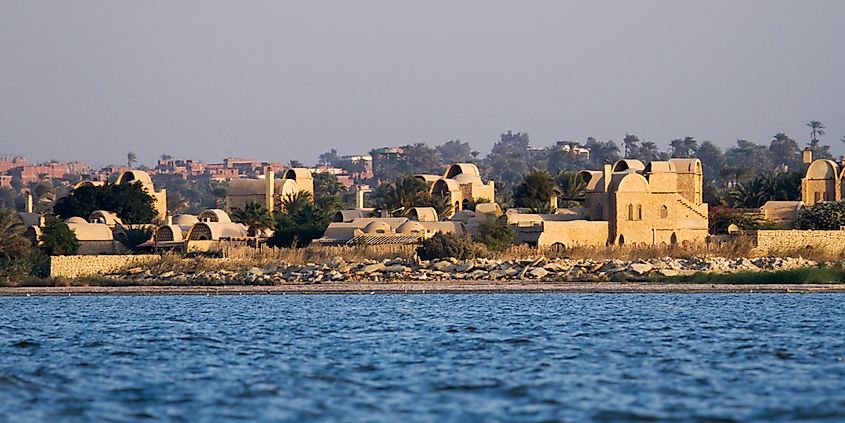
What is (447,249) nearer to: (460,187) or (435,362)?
(460,187)

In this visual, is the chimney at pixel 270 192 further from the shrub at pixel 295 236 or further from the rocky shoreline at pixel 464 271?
the rocky shoreline at pixel 464 271

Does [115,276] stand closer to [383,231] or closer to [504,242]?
[383,231]

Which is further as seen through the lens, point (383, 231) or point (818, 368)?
point (383, 231)

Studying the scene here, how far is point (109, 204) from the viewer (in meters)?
69.9

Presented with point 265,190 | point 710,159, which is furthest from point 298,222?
point 710,159

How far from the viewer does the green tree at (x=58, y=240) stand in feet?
174

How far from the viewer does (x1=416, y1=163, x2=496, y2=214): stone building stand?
230ft

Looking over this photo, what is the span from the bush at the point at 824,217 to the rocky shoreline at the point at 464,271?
6.99 meters

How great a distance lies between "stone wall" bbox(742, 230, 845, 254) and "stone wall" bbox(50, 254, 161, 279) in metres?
22.0

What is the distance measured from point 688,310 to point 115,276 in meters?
23.0

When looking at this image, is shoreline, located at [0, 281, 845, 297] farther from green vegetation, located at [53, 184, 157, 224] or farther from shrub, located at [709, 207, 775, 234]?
green vegetation, located at [53, 184, 157, 224]

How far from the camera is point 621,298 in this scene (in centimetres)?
4000

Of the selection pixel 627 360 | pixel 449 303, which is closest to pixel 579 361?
pixel 627 360

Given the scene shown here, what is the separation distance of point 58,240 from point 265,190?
18089 mm
